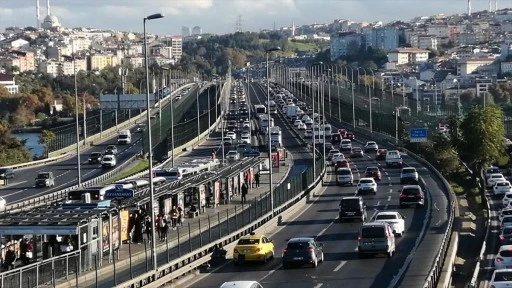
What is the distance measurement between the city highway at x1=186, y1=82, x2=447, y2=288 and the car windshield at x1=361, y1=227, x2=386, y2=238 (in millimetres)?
680

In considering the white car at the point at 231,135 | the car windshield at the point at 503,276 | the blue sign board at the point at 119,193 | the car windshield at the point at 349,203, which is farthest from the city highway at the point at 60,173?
the car windshield at the point at 503,276

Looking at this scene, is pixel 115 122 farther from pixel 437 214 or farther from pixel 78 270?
pixel 78 270

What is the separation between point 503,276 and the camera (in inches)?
1204

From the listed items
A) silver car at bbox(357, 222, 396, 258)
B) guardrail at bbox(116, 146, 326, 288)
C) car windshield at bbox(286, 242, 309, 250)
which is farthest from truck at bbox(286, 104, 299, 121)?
car windshield at bbox(286, 242, 309, 250)

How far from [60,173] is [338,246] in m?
41.0

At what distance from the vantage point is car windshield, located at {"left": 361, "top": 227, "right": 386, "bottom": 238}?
121ft

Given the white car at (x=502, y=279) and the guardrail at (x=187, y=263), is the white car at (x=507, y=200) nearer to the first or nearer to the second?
the guardrail at (x=187, y=263)

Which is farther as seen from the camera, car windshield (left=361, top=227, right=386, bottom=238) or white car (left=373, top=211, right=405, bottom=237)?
white car (left=373, top=211, right=405, bottom=237)

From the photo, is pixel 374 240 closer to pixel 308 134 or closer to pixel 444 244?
pixel 444 244

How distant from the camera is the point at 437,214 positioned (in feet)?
169

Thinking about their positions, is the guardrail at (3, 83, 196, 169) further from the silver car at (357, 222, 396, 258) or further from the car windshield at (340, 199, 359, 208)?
the silver car at (357, 222, 396, 258)

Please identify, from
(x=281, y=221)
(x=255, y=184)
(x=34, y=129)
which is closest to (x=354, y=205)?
(x=281, y=221)

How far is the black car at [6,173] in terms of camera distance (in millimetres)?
73000

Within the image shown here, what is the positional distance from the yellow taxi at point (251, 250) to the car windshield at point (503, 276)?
804 centimetres
